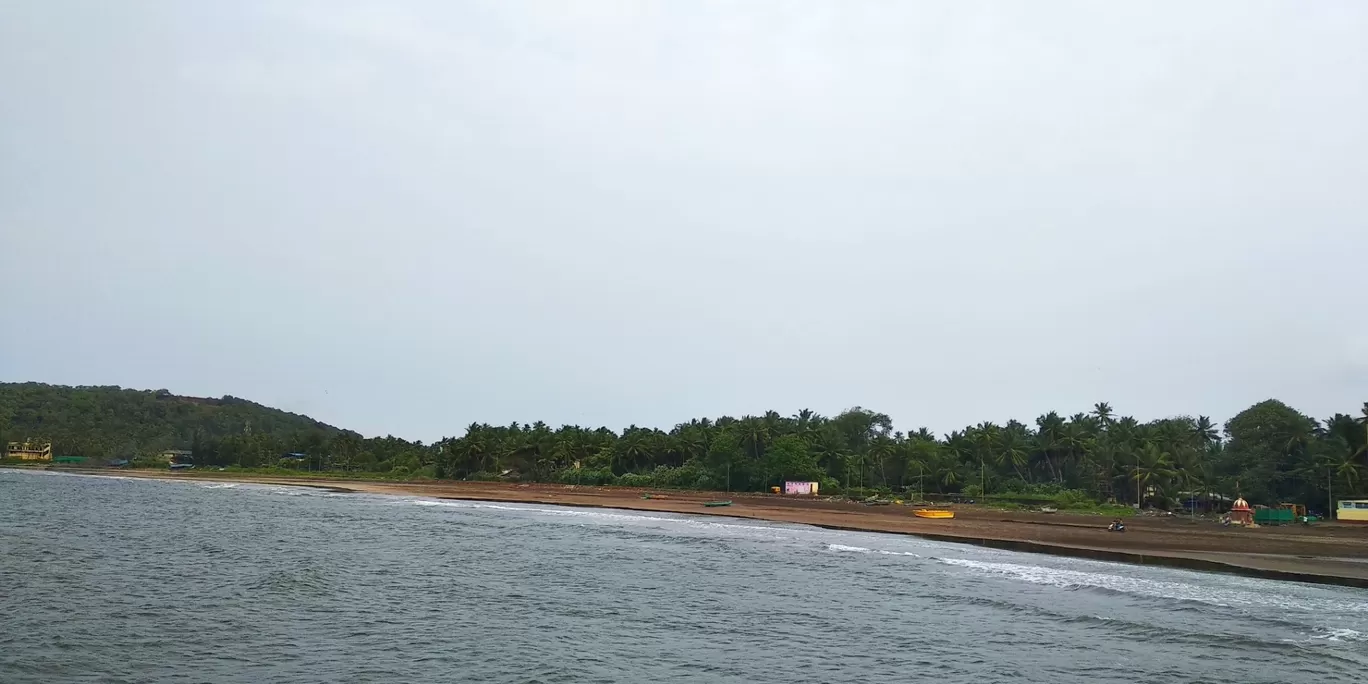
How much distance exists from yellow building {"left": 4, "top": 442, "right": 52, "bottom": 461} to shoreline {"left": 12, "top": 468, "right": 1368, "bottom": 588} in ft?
425

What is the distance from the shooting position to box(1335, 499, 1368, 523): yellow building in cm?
6494

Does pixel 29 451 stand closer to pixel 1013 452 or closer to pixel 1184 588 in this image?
pixel 1013 452

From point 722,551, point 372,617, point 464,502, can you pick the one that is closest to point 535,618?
point 372,617

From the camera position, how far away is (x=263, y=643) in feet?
61.5

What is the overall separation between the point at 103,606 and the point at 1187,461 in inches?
3730

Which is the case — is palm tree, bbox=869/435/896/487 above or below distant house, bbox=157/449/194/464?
above

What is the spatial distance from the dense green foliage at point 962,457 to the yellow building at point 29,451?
74815mm

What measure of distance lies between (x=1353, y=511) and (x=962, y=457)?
46.2 m

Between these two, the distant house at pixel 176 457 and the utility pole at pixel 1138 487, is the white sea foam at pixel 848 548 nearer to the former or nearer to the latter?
the utility pole at pixel 1138 487

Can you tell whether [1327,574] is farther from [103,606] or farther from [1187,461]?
[1187,461]

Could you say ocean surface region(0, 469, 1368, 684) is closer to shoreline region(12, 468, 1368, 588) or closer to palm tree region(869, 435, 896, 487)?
shoreline region(12, 468, 1368, 588)

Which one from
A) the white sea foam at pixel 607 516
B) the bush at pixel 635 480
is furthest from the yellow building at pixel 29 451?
the white sea foam at pixel 607 516

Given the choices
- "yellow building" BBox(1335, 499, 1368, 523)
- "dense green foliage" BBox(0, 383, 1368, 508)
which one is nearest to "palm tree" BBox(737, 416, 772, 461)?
"dense green foliage" BBox(0, 383, 1368, 508)

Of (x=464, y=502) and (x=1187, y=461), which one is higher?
(x=1187, y=461)
